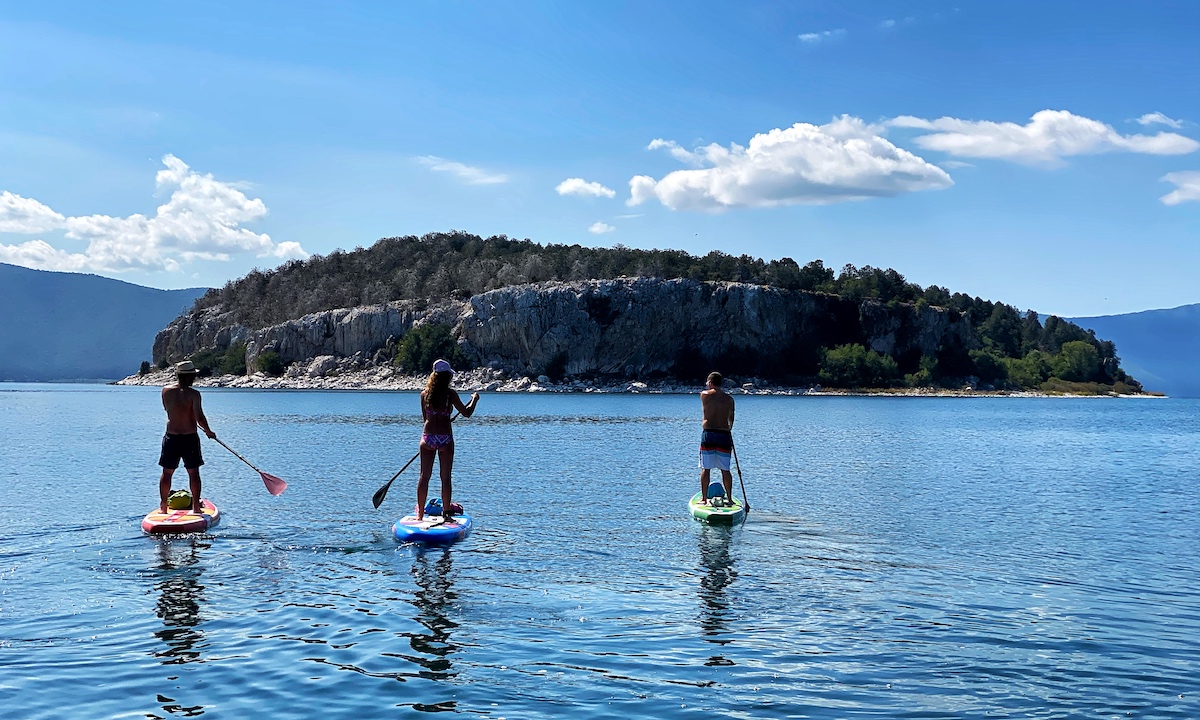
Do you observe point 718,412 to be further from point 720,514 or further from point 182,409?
point 182,409

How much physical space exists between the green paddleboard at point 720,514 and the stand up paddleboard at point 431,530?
240 inches

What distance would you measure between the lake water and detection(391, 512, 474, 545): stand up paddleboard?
0.43 meters

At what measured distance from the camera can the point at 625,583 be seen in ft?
54.3

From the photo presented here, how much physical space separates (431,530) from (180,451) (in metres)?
5.83

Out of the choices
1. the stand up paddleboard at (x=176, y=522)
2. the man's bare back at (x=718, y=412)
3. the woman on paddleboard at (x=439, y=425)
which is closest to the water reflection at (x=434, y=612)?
the woman on paddleboard at (x=439, y=425)

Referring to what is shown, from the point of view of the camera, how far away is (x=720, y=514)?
2280 centimetres

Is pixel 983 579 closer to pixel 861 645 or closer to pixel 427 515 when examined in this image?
pixel 861 645

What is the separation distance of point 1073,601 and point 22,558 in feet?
62.0

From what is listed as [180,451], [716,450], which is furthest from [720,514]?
[180,451]

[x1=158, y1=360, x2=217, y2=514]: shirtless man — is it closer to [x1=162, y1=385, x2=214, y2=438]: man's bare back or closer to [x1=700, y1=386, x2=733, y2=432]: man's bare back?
[x1=162, y1=385, x2=214, y2=438]: man's bare back

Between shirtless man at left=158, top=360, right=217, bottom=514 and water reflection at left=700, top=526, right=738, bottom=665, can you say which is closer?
water reflection at left=700, top=526, right=738, bottom=665

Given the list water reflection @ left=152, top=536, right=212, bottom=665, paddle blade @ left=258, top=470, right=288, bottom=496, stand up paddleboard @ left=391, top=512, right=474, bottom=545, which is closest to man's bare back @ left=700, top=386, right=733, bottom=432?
stand up paddleboard @ left=391, top=512, right=474, bottom=545

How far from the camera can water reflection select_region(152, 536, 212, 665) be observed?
12.3 meters

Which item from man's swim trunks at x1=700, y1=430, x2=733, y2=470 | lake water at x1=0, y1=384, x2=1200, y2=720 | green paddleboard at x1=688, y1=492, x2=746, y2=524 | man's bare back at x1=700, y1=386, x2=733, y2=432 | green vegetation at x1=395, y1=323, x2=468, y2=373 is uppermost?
green vegetation at x1=395, y1=323, x2=468, y2=373
